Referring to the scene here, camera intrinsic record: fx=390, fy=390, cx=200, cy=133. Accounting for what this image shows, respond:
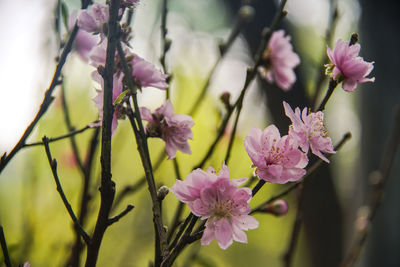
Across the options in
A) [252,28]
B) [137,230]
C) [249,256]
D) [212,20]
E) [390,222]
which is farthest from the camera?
[249,256]

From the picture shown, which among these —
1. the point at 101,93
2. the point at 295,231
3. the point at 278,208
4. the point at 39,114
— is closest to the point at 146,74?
the point at 101,93

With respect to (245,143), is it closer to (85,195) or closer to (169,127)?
(169,127)

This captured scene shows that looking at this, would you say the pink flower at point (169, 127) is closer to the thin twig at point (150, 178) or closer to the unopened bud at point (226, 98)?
the thin twig at point (150, 178)

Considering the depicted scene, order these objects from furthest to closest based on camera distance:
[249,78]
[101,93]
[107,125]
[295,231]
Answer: [295,231]
[249,78]
[101,93]
[107,125]

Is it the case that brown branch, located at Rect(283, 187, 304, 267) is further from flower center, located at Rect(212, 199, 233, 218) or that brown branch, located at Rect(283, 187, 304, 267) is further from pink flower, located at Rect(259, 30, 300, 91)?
flower center, located at Rect(212, 199, 233, 218)

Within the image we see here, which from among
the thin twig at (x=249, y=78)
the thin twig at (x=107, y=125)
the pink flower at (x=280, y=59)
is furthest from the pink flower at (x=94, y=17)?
the pink flower at (x=280, y=59)

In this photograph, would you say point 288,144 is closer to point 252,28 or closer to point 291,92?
point 291,92

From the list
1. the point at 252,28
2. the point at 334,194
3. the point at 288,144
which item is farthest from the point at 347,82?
the point at 334,194
